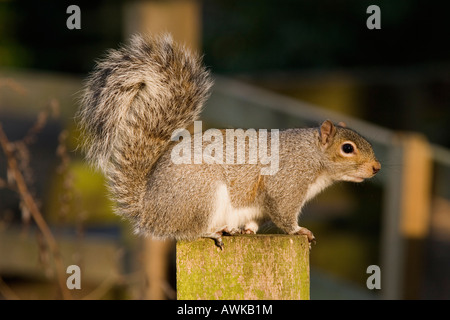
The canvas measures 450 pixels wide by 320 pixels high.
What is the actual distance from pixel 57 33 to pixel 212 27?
56.8 inches

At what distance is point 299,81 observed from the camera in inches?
214

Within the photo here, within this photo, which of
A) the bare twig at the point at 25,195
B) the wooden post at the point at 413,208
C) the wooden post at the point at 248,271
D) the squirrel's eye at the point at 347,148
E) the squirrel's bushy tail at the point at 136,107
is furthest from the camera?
the wooden post at the point at 413,208

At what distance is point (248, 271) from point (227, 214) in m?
0.53

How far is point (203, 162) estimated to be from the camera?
2.12 meters

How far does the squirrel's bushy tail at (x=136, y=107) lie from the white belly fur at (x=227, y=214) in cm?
23

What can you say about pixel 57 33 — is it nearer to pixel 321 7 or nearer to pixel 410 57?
pixel 321 7

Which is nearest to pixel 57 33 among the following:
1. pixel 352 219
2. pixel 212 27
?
pixel 212 27

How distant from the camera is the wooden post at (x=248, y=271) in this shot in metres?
1.67

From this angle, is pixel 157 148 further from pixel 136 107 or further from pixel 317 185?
pixel 317 185

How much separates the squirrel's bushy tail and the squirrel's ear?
1.49ft

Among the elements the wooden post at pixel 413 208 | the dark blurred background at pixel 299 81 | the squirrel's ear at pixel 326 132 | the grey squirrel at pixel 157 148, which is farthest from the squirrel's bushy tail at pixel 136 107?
the wooden post at pixel 413 208

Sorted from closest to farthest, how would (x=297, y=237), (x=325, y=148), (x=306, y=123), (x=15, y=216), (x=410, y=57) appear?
(x=297, y=237)
(x=325, y=148)
(x=306, y=123)
(x=15, y=216)
(x=410, y=57)

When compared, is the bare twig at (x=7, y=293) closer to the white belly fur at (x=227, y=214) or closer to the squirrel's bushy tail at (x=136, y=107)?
the squirrel's bushy tail at (x=136, y=107)
